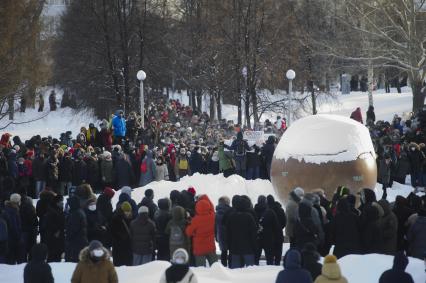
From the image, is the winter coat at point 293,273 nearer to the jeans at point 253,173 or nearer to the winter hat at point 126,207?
the winter hat at point 126,207

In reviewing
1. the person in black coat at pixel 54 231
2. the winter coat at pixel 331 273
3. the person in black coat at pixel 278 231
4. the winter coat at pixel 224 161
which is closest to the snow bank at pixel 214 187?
the winter coat at pixel 224 161

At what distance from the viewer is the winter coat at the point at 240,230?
1406cm

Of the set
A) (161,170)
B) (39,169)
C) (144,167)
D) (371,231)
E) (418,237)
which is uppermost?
(39,169)

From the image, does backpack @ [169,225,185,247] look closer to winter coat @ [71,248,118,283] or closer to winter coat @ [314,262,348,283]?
winter coat @ [71,248,118,283]

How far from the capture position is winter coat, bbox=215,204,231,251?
14555mm

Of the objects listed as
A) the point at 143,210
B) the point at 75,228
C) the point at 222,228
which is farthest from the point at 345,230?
the point at 75,228

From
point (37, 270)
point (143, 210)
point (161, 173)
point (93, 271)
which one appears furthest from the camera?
point (161, 173)

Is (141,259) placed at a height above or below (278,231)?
below

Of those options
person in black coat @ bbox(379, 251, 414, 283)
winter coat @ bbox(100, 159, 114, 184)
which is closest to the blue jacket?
winter coat @ bbox(100, 159, 114, 184)

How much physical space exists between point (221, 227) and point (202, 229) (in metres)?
0.51

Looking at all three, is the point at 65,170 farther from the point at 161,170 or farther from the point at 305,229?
the point at 305,229

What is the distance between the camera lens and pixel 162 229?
14695 millimetres

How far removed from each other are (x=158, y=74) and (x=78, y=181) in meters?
20.3

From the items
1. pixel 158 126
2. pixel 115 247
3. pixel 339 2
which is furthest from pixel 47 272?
pixel 339 2
